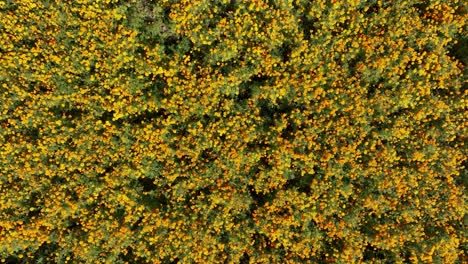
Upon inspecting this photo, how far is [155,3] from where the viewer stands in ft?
24.0

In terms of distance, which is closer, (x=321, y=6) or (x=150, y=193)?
(x=321, y=6)

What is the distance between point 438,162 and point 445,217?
54.8 inches

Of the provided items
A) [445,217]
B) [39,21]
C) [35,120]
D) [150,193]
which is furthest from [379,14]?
[35,120]

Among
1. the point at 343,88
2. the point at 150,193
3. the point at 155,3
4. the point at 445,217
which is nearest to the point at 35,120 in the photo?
the point at 150,193

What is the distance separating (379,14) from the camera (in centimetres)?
707

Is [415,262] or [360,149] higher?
[360,149]

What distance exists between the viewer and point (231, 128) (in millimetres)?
7305

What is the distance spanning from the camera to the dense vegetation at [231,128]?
280 inches

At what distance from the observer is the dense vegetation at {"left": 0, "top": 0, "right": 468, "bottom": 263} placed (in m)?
7.11

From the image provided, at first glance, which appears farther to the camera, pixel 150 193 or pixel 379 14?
pixel 150 193

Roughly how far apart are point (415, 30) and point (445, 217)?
4.62m

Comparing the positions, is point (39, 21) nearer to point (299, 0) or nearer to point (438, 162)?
point (299, 0)

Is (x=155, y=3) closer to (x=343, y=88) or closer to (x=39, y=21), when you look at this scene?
(x=39, y=21)

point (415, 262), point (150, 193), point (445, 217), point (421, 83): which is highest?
point (421, 83)
